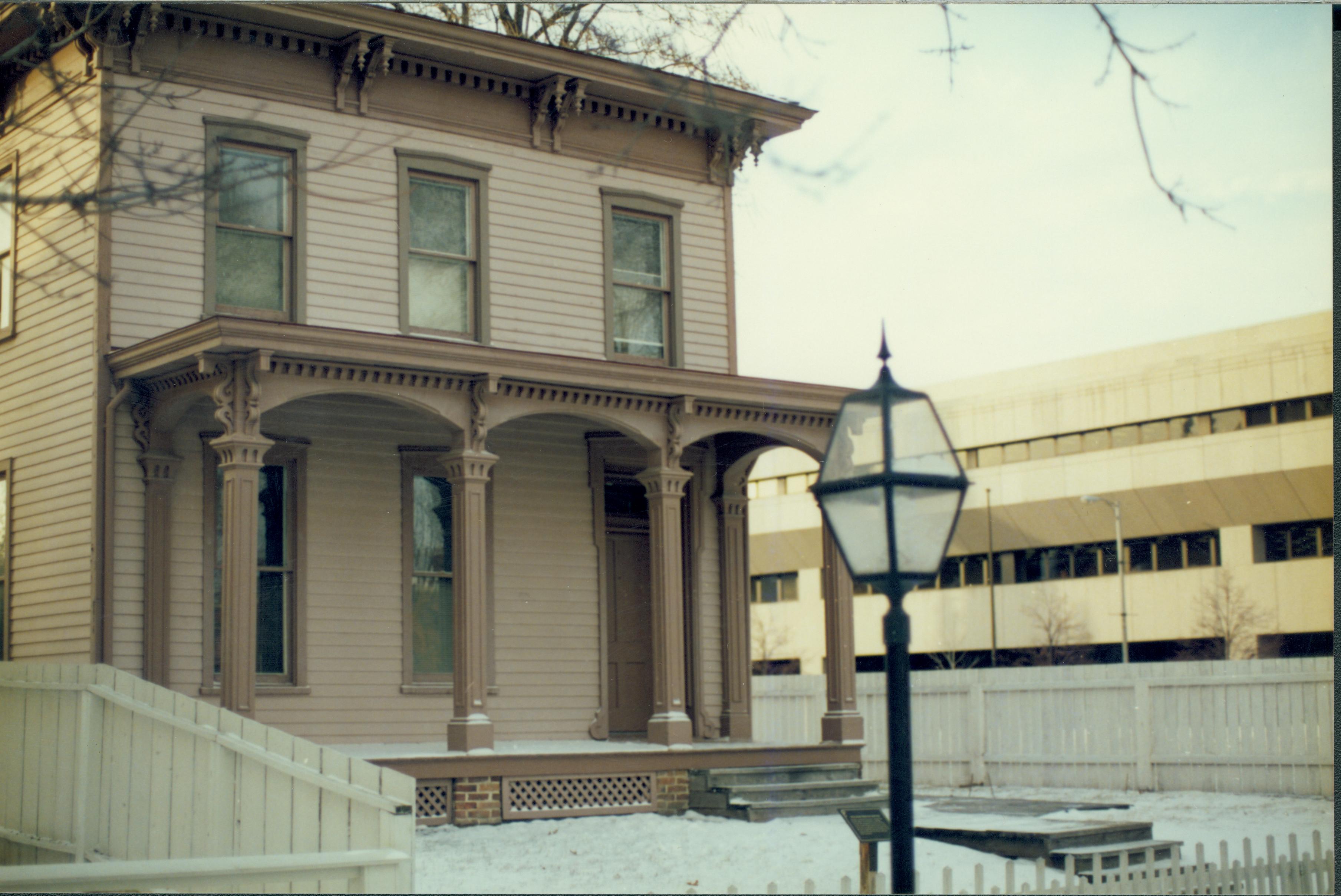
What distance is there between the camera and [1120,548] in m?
27.8

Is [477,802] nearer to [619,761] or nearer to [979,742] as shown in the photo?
[619,761]

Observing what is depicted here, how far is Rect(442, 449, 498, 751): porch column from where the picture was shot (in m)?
11.9

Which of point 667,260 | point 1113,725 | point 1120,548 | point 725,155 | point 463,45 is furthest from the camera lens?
point 1120,548

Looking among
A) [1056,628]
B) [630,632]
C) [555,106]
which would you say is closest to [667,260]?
[555,106]

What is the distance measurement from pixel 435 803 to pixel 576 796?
4.06ft

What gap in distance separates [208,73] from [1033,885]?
361 inches

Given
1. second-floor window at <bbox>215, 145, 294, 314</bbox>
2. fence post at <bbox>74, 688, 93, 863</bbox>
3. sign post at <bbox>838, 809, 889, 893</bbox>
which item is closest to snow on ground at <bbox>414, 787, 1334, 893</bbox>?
sign post at <bbox>838, 809, 889, 893</bbox>

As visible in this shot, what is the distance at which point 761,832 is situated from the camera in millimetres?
11281

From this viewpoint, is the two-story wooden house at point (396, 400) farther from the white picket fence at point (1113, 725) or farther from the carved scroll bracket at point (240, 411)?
the white picket fence at point (1113, 725)

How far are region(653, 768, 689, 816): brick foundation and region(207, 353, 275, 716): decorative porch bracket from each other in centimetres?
354

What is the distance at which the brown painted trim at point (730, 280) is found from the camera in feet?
49.4

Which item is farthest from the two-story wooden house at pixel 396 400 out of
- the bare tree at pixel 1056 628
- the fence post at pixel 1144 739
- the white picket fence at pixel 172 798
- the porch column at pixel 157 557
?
the bare tree at pixel 1056 628

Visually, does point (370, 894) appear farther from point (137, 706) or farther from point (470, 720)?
point (470, 720)

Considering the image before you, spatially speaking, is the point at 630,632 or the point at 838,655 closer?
the point at 838,655
